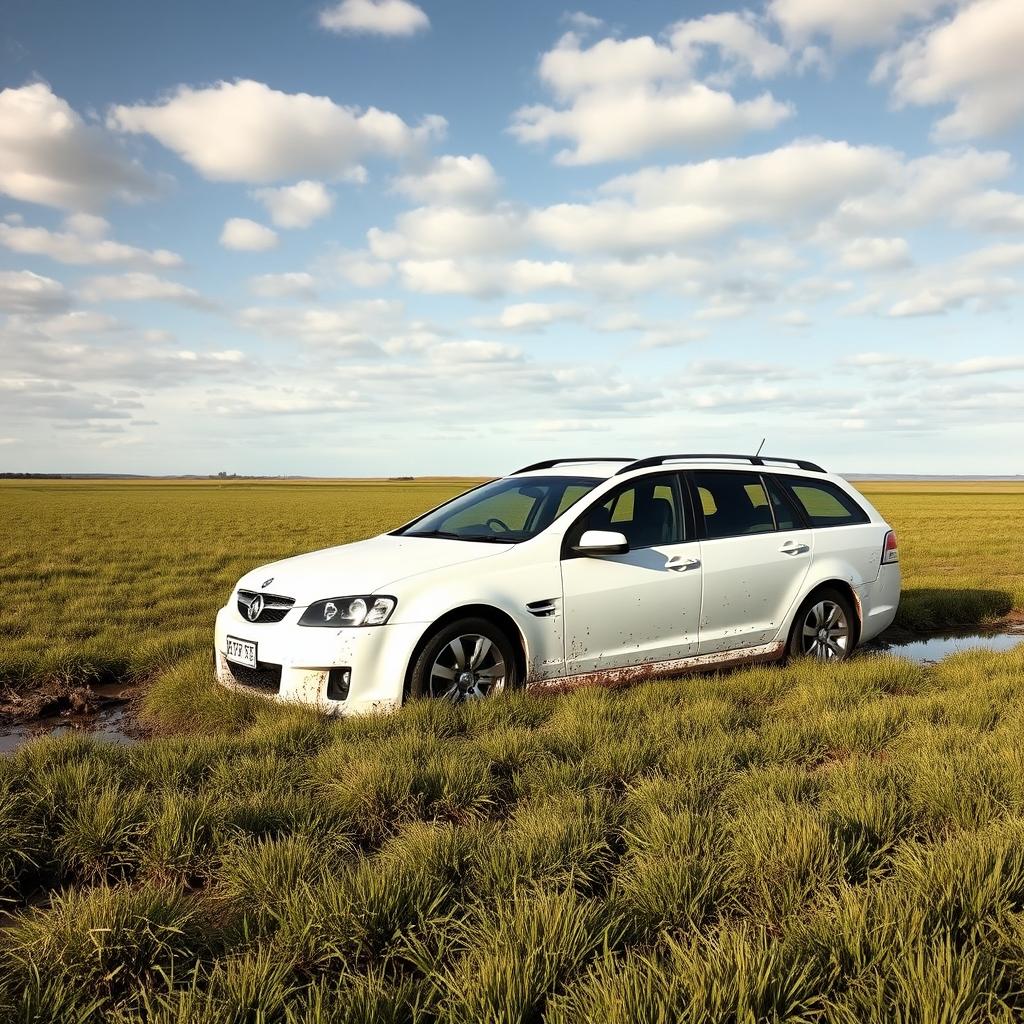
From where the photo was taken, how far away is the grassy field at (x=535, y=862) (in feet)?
7.97

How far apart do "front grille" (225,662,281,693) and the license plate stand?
0.05 m

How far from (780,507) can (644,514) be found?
139 cm

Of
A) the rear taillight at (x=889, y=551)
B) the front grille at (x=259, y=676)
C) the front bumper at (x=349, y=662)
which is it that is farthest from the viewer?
the rear taillight at (x=889, y=551)

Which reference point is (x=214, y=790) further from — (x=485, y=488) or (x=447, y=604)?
(x=485, y=488)

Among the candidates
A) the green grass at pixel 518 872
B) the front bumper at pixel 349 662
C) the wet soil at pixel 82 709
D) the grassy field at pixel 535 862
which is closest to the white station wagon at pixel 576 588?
the front bumper at pixel 349 662

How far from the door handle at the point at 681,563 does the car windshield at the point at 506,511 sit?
804mm

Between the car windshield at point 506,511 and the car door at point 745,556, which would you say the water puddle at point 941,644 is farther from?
the car windshield at point 506,511

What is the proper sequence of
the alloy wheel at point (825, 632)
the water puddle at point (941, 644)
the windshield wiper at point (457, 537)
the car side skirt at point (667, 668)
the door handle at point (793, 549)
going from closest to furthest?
the car side skirt at point (667, 668)
the windshield wiper at point (457, 537)
the door handle at point (793, 549)
the alloy wheel at point (825, 632)
the water puddle at point (941, 644)

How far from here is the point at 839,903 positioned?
2871 mm

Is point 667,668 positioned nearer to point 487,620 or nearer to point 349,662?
point 487,620

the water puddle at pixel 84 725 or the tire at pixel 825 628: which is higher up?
the tire at pixel 825 628

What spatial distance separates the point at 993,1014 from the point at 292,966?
6.33 feet

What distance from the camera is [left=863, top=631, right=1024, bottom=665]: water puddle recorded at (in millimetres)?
8320

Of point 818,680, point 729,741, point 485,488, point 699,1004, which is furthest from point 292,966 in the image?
point 485,488
